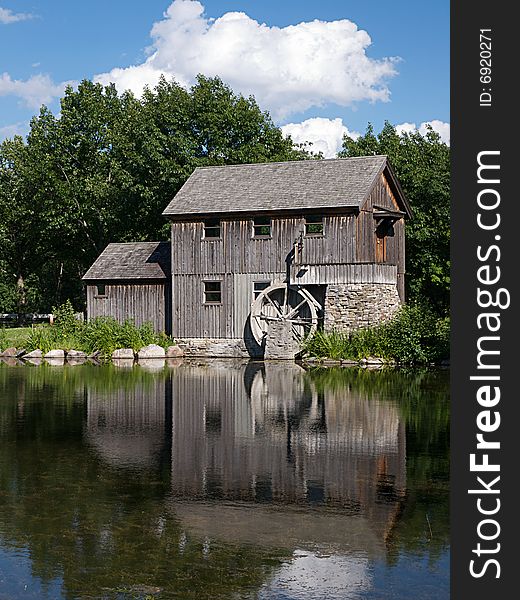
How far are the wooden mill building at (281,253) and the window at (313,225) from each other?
0.06m

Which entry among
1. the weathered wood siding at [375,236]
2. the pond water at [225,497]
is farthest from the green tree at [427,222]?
the pond water at [225,497]

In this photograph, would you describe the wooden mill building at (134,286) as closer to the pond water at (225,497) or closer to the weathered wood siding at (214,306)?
the weathered wood siding at (214,306)

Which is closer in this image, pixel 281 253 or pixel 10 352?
pixel 281 253

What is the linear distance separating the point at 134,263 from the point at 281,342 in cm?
952

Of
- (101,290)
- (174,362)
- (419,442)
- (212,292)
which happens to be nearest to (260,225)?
(212,292)

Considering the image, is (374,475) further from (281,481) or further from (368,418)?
(368,418)

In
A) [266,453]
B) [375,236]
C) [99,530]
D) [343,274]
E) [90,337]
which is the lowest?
[99,530]

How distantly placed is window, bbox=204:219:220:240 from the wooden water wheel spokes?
356 cm

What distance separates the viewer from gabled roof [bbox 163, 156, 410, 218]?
38.3 metres

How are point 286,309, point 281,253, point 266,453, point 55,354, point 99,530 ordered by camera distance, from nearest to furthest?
1. point 99,530
2. point 266,453
3. point 286,309
4. point 281,253
5. point 55,354

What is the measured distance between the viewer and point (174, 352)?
40219 mm

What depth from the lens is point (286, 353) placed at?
1505 inches

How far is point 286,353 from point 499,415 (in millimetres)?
30120

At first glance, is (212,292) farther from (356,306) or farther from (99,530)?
(99,530)
